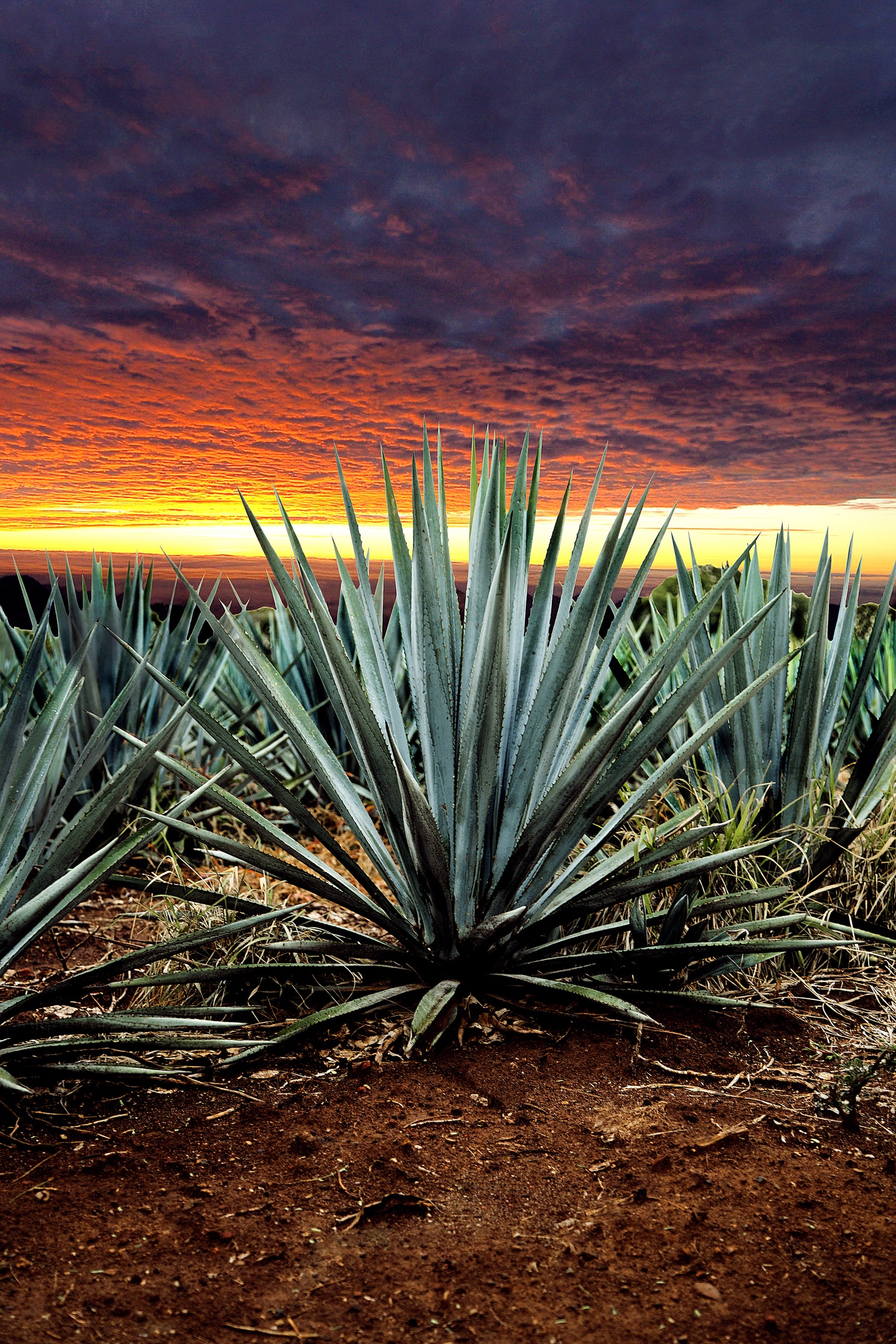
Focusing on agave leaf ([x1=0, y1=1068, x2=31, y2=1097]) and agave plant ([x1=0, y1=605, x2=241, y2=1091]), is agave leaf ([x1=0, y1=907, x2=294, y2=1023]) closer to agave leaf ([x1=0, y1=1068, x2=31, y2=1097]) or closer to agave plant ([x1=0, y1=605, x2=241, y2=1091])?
agave plant ([x1=0, y1=605, x2=241, y2=1091])

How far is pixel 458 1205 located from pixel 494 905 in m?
0.87

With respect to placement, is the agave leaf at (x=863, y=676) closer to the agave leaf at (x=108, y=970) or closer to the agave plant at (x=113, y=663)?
the agave leaf at (x=108, y=970)

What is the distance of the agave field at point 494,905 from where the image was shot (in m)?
2.15

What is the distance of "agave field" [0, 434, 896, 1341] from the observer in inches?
84.5

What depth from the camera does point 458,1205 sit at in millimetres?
1763

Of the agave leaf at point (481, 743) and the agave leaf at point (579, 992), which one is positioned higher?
the agave leaf at point (481, 743)

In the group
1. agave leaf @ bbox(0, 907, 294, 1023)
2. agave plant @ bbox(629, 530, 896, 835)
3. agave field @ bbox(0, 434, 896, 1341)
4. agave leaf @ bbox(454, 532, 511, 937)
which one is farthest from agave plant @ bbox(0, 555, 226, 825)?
agave plant @ bbox(629, 530, 896, 835)

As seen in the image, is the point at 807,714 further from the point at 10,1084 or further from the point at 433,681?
the point at 10,1084

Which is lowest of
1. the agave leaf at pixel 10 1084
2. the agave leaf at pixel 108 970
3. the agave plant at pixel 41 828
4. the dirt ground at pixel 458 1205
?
the dirt ground at pixel 458 1205

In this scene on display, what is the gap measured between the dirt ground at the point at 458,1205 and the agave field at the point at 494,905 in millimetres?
15

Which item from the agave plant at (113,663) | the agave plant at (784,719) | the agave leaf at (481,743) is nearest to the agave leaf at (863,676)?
the agave plant at (784,719)

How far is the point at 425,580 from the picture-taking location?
100 inches

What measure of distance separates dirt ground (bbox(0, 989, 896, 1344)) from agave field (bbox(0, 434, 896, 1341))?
15mm

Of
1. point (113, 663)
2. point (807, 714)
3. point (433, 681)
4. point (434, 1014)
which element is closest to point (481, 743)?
point (433, 681)
